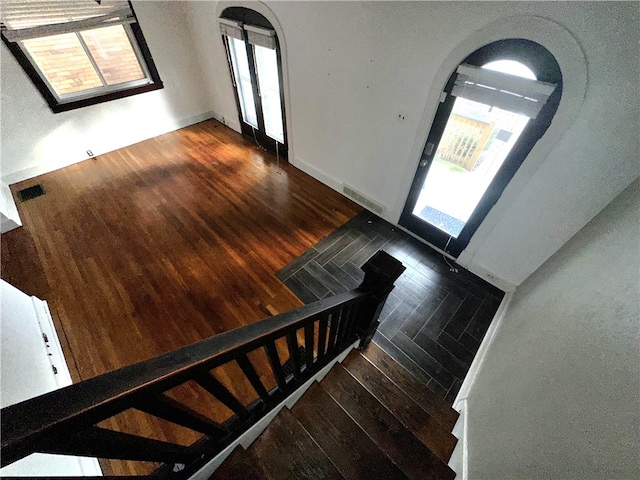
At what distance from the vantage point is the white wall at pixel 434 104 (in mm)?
1515

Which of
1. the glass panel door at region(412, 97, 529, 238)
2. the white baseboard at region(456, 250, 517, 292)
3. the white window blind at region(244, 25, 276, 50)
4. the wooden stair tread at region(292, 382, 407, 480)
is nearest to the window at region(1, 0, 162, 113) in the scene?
the white window blind at region(244, 25, 276, 50)

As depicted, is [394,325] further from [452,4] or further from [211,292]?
[452,4]

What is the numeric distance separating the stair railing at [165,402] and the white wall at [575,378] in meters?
0.72

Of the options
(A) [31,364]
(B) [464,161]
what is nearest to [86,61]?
(A) [31,364]

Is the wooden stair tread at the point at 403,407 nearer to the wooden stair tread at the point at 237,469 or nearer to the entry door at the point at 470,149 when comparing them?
the wooden stair tread at the point at 237,469

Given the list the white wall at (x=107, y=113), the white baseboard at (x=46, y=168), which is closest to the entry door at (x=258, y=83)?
the white wall at (x=107, y=113)

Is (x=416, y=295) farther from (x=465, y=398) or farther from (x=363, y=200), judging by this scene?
(x=363, y=200)

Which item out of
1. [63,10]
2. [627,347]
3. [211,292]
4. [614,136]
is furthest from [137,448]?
[63,10]

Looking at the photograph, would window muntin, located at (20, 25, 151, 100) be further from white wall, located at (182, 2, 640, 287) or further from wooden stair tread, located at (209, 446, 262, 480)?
wooden stair tread, located at (209, 446, 262, 480)

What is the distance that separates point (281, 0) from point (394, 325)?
3.52 metres

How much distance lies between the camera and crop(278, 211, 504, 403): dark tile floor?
2148 mm

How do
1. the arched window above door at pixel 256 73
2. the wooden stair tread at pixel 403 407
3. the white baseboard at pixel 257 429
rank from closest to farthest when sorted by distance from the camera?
the white baseboard at pixel 257 429, the wooden stair tread at pixel 403 407, the arched window above door at pixel 256 73

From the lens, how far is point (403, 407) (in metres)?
1.63

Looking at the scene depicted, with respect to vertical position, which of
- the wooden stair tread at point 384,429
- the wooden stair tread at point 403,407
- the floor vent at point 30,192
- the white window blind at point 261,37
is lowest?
the floor vent at point 30,192
